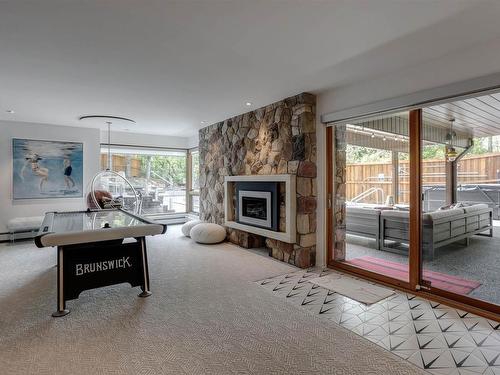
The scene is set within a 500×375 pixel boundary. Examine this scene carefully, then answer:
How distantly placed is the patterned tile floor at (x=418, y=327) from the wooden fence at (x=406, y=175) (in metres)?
1.22

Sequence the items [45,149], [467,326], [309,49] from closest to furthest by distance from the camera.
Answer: [467,326], [309,49], [45,149]

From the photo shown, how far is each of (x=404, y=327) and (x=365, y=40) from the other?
2508 mm

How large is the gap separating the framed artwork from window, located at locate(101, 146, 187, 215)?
845 millimetres

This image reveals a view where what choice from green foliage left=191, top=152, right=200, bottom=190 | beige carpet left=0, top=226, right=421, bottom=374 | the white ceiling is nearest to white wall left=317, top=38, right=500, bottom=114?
the white ceiling

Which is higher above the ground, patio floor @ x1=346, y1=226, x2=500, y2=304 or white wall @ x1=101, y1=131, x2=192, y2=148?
white wall @ x1=101, y1=131, x2=192, y2=148

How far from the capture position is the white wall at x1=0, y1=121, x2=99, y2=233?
573cm

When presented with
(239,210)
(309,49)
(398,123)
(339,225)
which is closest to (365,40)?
(309,49)

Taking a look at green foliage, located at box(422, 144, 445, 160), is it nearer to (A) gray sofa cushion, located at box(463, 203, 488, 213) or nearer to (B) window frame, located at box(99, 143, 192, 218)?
(A) gray sofa cushion, located at box(463, 203, 488, 213)

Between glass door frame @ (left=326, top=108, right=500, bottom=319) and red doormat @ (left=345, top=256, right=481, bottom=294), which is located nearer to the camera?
glass door frame @ (left=326, top=108, right=500, bottom=319)

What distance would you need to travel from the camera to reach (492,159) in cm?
286

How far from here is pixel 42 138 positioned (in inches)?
238

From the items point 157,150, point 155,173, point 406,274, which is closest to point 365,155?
point 406,274

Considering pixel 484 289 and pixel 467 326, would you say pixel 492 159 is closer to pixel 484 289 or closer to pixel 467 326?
pixel 484 289

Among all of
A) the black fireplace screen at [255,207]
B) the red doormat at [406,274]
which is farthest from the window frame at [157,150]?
the red doormat at [406,274]
